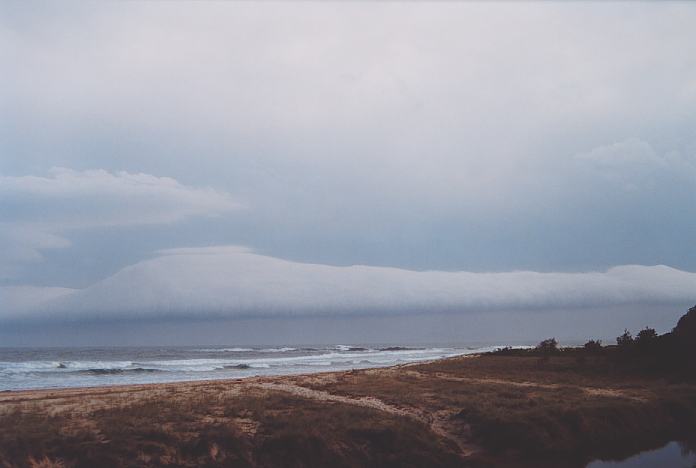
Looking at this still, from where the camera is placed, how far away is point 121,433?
15023 mm

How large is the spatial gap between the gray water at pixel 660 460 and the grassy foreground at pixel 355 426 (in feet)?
1.48

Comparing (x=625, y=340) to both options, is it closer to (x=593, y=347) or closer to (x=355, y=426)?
(x=593, y=347)

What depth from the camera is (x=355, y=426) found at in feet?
55.1

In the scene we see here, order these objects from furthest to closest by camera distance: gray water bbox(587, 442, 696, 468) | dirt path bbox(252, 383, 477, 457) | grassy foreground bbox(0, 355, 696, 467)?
dirt path bbox(252, 383, 477, 457), gray water bbox(587, 442, 696, 468), grassy foreground bbox(0, 355, 696, 467)

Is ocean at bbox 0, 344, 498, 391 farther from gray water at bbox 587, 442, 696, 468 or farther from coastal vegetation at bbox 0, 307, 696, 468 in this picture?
gray water at bbox 587, 442, 696, 468

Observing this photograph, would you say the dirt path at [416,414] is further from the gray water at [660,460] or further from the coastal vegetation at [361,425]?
the gray water at [660,460]

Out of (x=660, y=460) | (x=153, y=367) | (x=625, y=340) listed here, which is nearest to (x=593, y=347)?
(x=625, y=340)

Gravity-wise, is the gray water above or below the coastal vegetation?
below

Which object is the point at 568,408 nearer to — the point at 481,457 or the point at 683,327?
the point at 481,457

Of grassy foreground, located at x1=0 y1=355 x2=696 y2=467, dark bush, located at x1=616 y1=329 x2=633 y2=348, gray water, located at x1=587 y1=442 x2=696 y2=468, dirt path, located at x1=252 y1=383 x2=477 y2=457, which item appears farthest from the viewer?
dark bush, located at x1=616 y1=329 x2=633 y2=348

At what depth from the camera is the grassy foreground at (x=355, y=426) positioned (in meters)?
14.4

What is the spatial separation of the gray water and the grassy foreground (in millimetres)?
450

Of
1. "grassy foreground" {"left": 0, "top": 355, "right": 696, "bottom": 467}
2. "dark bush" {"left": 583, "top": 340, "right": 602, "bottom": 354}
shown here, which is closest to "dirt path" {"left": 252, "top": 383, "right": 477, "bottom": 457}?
"grassy foreground" {"left": 0, "top": 355, "right": 696, "bottom": 467}

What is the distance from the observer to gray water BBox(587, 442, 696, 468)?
16.9 m
